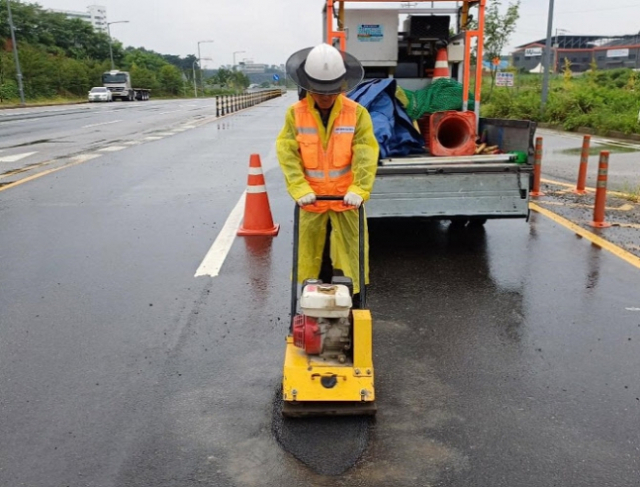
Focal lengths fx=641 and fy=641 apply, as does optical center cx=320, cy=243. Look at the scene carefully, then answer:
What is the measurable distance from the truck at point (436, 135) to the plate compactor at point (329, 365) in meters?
2.78

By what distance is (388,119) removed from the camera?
6.69m

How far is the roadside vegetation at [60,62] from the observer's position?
56.2 meters

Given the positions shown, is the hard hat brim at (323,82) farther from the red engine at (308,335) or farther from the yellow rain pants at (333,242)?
the red engine at (308,335)

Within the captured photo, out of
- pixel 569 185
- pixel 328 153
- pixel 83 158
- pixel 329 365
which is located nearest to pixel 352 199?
pixel 328 153

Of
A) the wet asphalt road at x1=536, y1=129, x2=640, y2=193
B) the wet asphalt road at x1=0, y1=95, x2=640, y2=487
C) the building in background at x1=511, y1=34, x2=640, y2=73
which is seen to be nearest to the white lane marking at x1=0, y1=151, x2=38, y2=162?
the wet asphalt road at x1=0, y1=95, x2=640, y2=487

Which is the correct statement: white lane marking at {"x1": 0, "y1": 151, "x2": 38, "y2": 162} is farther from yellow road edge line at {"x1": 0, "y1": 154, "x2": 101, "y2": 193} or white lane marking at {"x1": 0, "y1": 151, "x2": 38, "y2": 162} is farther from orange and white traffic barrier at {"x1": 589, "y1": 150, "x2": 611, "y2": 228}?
orange and white traffic barrier at {"x1": 589, "y1": 150, "x2": 611, "y2": 228}

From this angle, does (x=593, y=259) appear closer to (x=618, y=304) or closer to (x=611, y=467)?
(x=618, y=304)

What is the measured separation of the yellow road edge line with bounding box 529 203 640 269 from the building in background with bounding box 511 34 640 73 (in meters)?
113

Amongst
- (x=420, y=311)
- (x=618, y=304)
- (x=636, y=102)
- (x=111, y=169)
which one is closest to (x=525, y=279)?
(x=618, y=304)

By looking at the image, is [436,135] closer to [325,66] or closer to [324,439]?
[325,66]

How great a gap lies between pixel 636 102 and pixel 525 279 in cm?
2116

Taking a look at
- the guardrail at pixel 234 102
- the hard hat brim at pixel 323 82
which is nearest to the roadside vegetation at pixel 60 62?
the guardrail at pixel 234 102

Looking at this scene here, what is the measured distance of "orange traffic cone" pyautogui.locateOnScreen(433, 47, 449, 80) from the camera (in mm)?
8141

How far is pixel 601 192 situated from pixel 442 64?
250 centimetres
